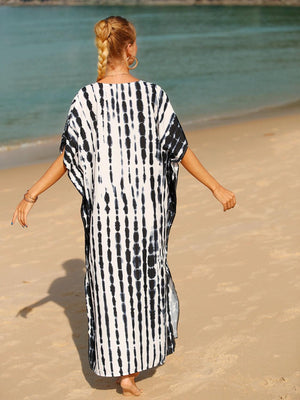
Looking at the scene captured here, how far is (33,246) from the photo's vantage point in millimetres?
6105

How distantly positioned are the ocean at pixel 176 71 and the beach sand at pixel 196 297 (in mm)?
5244

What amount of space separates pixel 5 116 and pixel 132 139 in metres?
13.8

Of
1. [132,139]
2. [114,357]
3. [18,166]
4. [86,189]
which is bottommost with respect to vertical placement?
[18,166]

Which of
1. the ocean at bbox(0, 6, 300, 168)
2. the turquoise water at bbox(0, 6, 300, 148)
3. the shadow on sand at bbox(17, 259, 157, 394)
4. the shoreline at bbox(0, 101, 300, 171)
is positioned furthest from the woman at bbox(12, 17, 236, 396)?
the turquoise water at bbox(0, 6, 300, 148)

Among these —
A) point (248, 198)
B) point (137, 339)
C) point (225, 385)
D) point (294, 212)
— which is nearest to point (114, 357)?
point (137, 339)

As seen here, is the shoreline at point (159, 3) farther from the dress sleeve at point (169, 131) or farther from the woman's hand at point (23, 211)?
the woman's hand at point (23, 211)

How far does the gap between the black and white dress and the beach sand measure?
421 mm

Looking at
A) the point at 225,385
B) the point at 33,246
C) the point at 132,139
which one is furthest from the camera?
the point at 33,246

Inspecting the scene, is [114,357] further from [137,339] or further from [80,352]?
[80,352]

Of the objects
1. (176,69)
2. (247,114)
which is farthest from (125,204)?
(176,69)

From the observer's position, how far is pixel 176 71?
77.5ft

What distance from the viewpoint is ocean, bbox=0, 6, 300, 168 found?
15672 millimetres

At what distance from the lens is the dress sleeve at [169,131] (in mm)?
3256

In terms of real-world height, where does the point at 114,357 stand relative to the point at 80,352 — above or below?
above
